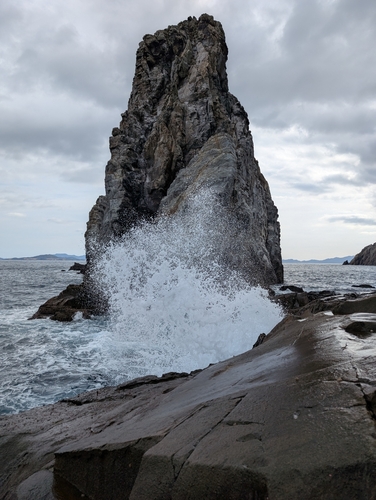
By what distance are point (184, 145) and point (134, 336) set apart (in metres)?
20.7

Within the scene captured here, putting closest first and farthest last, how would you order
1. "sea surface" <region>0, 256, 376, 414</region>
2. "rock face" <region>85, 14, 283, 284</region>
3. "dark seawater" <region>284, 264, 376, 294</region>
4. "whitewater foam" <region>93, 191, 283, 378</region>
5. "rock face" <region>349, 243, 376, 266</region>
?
"sea surface" <region>0, 256, 376, 414</region>, "whitewater foam" <region>93, 191, 283, 378</region>, "rock face" <region>85, 14, 283, 284</region>, "dark seawater" <region>284, 264, 376, 294</region>, "rock face" <region>349, 243, 376, 266</region>

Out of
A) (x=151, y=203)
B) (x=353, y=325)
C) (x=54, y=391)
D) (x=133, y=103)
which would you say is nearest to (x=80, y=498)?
(x=353, y=325)

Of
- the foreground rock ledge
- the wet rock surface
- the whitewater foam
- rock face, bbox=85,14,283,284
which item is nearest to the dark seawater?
rock face, bbox=85,14,283,284

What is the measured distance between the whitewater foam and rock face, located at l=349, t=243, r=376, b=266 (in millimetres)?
105815

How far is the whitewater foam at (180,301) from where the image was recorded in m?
8.92

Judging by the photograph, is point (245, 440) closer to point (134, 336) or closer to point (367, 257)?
point (134, 336)

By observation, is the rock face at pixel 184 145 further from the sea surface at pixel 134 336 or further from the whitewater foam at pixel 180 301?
the sea surface at pixel 134 336

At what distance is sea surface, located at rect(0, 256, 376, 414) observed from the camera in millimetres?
7359

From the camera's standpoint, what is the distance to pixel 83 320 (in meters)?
15.1

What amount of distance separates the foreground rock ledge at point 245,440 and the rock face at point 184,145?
18287 millimetres

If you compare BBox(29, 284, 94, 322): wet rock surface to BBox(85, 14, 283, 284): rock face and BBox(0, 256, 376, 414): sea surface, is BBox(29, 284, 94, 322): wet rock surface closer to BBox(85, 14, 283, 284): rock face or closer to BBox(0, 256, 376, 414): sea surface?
BBox(0, 256, 376, 414): sea surface

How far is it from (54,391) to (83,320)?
28.6 ft

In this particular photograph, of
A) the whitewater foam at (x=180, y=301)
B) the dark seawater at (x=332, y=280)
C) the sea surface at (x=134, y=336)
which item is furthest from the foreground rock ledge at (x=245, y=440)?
the dark seawater at (x=332, y=280)

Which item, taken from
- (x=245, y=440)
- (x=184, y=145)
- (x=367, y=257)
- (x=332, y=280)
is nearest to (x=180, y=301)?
(x=245, y=440)
